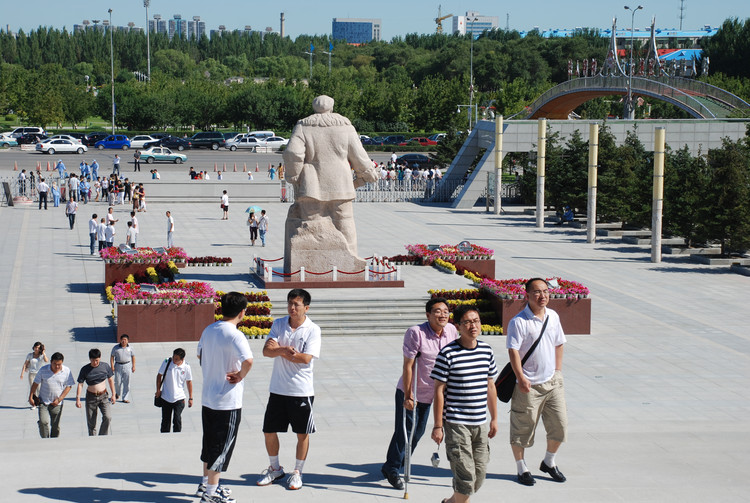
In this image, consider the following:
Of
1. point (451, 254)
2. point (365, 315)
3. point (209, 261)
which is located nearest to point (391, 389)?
point (365, 315)

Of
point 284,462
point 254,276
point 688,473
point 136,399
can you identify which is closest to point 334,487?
point 284,462

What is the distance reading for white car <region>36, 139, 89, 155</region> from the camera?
66.9 meters

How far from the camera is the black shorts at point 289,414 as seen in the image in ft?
28.3

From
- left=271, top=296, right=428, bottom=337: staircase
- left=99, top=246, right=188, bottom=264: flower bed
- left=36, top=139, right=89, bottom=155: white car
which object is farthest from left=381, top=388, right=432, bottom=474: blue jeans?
left=36, top=139, right=89, bottom=155: white car

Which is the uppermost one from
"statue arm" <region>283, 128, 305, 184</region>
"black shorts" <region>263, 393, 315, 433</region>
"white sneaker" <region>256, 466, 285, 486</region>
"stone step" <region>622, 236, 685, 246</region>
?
"statue arm" <region>283, 128, 305, 184</region>

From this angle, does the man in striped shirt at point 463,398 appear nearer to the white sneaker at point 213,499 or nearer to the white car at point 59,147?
the white sneaker at point 213,499

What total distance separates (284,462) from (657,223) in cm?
2171

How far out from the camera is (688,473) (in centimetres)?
938

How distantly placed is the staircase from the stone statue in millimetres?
1672

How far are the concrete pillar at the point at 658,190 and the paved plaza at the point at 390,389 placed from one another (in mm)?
624

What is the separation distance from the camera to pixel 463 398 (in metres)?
8.05

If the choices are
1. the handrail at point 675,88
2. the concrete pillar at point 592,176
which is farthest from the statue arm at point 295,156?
the handrail at point 675,88

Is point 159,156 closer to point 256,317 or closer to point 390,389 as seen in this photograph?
point 256,317

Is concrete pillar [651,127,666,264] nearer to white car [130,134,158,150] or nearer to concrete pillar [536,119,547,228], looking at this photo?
concrete pillar [536,119,547,228]
